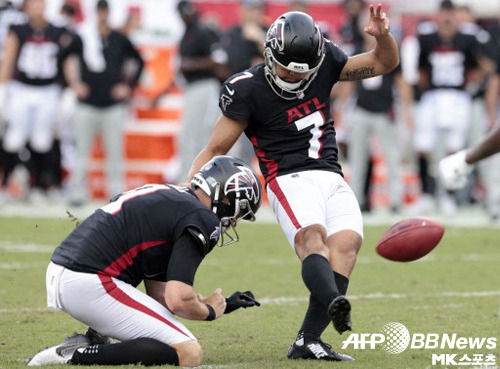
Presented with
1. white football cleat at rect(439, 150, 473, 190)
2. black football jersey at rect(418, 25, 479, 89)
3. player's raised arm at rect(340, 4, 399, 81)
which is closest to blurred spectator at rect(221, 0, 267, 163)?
black football jersey at rect(418, 25, 479, 89)

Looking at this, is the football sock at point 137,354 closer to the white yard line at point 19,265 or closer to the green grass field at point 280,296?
the green grass field at point 280,296

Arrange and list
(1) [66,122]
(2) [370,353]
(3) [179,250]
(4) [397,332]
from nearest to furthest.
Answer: (3) [179,250] < (2) [370,353] < (4) [397,332] < (1) [66,122]

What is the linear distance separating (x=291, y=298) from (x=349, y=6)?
6137mm

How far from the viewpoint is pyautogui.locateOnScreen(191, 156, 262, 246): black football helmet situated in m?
5.00

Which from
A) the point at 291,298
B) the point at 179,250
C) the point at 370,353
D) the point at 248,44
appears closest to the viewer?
the point at 179,250

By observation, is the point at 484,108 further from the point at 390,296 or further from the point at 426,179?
the point at 390,296

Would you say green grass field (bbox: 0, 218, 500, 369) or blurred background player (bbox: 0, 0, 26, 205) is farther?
blurred background player (bbox: 0, 0, 26, 205)

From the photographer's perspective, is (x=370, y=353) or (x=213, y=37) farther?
(x=213, y=37)

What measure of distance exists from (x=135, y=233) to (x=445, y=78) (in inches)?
318

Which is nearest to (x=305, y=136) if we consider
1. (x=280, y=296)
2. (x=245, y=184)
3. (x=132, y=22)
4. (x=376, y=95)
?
(x=245, y=184)

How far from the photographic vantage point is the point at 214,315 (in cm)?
505

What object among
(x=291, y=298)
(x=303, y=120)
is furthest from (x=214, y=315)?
(x=291, y=298)

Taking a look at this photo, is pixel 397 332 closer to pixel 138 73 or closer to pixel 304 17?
pixel 304 17

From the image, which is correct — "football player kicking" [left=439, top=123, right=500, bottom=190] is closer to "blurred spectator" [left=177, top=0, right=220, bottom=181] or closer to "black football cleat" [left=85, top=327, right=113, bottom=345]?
"black football cleat" [left=85, top=327, right=113, bottom=345]
